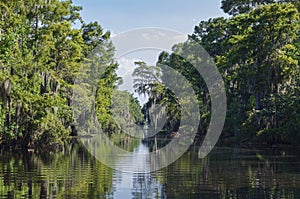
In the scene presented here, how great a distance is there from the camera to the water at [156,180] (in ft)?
50.6

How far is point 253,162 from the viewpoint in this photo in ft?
84.1

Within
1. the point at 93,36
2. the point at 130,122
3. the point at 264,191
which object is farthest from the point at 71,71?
the point at 130,122

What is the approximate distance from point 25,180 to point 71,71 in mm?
24752

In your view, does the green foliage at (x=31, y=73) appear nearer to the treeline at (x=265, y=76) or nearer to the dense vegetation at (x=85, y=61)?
the dense vegetation at (x=85, y=61)

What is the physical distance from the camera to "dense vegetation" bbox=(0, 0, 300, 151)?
2997 cm

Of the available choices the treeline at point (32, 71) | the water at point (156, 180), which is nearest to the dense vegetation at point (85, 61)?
the treeline at point (32, 71)

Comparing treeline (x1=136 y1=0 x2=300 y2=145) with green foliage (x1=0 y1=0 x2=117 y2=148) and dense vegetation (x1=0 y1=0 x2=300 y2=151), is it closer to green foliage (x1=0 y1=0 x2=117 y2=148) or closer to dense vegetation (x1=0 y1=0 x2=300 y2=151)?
dense vegetation (x1=0 y1=0 x2=300 y2=151)

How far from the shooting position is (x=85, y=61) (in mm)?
55750

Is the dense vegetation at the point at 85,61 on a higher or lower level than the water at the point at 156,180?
higher

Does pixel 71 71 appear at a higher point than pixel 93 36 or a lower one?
lower

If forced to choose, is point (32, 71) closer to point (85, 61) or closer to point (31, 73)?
point (31, 73)

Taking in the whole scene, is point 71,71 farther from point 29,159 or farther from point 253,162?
point 253,162

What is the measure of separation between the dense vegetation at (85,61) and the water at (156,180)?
5706mm

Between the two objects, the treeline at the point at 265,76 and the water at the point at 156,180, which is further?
the treeline at the point at 265,76
